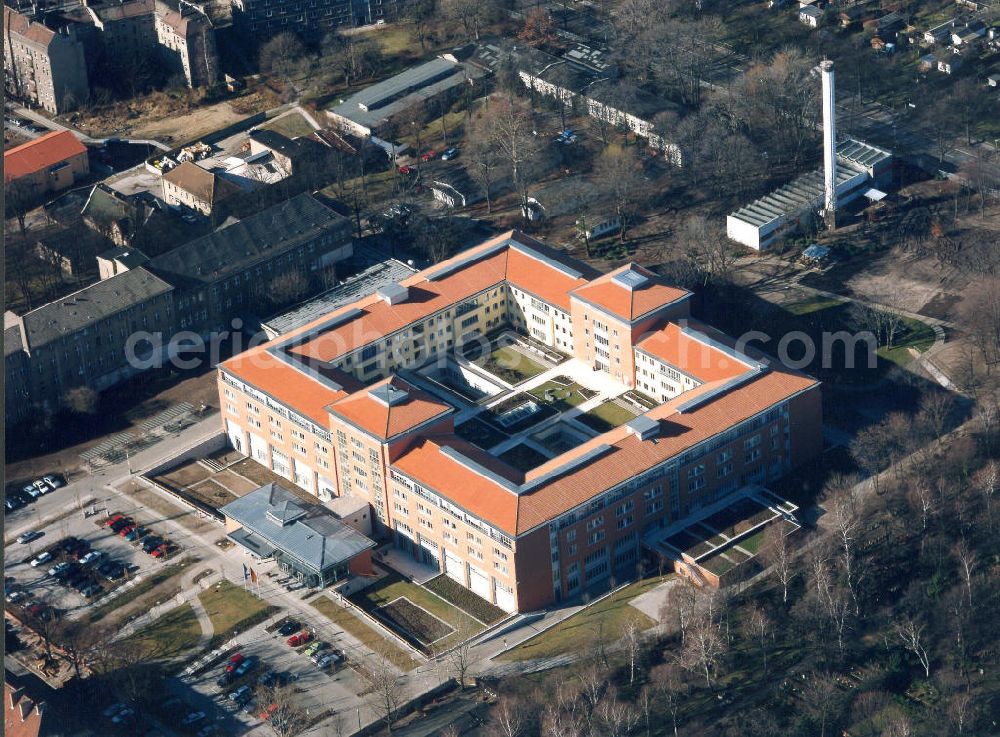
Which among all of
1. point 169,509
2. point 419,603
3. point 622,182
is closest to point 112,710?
point 419,603

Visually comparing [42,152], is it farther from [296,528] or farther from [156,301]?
[296,528]

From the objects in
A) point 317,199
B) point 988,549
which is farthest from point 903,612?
point 317,199

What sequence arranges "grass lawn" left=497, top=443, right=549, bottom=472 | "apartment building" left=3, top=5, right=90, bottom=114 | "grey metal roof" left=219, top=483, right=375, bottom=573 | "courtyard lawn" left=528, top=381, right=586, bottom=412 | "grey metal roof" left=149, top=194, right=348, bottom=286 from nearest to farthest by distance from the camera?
"grey metal roof" left=219, top=483, right=375, bottom=573 → "grass lawn" left=497, top=443, right=549, bottom=472 → "courtyard lawn" left=528, top=381, right=586, bottom=412 → "grey metal roof" left=149, top=194, right=348, bottom=286 → "apartment building" left=3, top=5, right=90, bottom=114

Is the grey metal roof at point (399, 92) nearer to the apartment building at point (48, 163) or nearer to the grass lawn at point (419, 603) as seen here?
the apartment building at point (48, 163)

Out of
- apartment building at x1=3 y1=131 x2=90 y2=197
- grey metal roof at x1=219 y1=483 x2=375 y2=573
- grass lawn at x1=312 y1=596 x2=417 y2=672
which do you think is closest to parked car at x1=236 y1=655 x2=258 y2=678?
grass lawn at x1=312 y1=596 x2=417 y2=672

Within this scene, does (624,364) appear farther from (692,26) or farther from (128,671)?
(692,26)

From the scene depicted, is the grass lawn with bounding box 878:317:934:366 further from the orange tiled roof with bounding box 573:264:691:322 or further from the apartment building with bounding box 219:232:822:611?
the orange tiled roof with bounding box 573:264:691:322

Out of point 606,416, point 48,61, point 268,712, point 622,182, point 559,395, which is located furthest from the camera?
point 48,61
